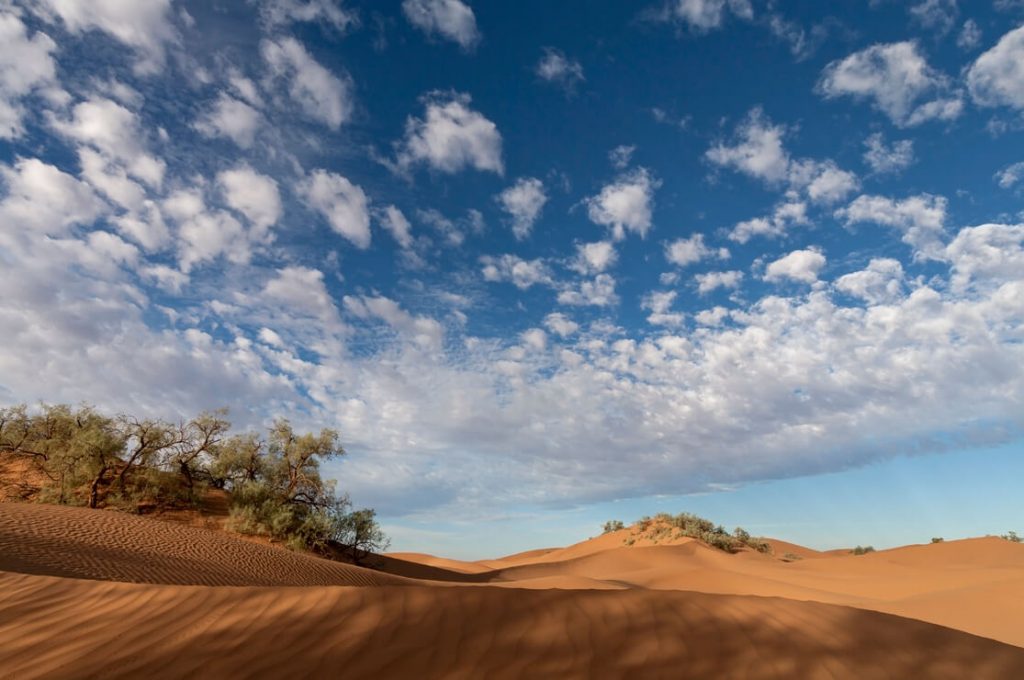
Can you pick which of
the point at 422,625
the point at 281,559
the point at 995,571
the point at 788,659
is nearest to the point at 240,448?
the point at 281,559

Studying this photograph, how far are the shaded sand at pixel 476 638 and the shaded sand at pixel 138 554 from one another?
4930mm

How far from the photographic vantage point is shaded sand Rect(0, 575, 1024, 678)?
11.3 feet

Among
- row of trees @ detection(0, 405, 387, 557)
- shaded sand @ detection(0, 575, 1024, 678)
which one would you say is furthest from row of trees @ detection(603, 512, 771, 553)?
shaded sand @ detection(0, 575, 1024, 678)

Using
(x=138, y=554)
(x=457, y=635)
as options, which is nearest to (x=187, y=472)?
(x=138, y=554)

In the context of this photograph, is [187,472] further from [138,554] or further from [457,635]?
[457,635]

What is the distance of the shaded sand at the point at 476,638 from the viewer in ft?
11.3

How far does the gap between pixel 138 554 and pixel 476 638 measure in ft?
34.0

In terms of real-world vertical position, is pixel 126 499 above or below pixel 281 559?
above

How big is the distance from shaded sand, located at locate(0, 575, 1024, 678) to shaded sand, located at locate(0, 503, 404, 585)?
4.93m

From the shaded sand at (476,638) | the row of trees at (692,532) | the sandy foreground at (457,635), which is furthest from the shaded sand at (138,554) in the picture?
the row of trees at (692,532)

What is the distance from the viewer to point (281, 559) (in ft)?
44.0

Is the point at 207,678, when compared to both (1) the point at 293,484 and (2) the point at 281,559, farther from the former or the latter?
(1) the point at 293,484

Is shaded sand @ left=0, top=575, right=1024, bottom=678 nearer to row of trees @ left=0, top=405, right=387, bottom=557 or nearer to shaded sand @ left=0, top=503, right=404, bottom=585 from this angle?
shaded sand @ left=0, top=503, right=404, bottom=585

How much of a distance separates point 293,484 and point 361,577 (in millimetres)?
8625
